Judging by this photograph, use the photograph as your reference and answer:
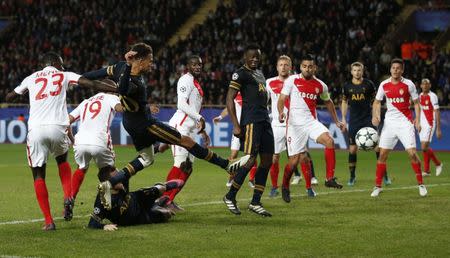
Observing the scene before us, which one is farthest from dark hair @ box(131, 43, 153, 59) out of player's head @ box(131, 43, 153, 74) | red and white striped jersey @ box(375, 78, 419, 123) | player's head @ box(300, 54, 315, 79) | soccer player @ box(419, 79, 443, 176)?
soccer player @ box(419, 79, 443, 176)

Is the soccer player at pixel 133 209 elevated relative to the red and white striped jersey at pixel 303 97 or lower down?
lower down

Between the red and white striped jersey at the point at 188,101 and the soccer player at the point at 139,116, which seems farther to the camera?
the red and white striped jersey at the point at 188,101

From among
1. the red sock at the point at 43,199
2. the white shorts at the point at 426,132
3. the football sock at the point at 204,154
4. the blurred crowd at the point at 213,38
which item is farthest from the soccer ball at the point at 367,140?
the blurred crowd at the point at 213,38

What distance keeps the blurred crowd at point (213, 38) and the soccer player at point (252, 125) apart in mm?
18020

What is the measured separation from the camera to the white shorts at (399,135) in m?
14.6

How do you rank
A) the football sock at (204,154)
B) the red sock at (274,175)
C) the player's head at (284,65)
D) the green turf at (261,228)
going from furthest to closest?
1. the player's head at (284,65)
2. the red sock at (274,175)
3. the football sock at (204,154)
4. the green turf at (261,228)

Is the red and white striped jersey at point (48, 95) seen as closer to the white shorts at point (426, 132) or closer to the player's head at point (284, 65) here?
the player's head at point (284, 65)

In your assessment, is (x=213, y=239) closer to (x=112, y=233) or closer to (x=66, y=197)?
(x=112, y=233)

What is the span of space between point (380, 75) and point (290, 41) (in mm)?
3804

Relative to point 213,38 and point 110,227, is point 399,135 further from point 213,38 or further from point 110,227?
point 213,38

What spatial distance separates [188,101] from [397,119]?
3845 mm

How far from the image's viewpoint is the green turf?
9055 millimetres

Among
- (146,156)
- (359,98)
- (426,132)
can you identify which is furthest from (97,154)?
(426,132)

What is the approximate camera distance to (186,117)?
1334 centimetres
